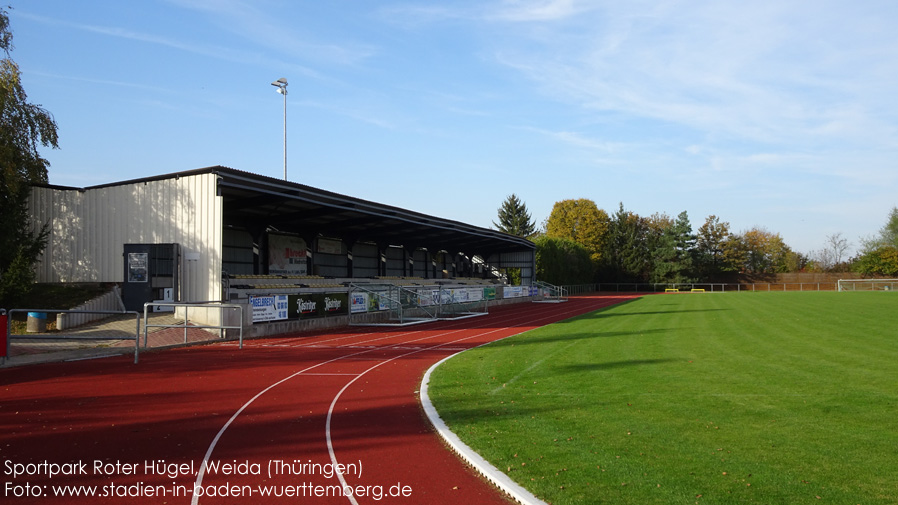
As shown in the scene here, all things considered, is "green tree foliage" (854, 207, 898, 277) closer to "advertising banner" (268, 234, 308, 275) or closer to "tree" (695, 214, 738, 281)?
"tree" (695, 214, 738, 281)

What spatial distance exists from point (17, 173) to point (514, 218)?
93.1 metres

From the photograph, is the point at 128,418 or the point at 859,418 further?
the point at 128,418

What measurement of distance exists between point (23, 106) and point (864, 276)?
95.9 m

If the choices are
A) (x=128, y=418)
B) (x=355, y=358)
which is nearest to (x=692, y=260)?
(x=355, y=358)

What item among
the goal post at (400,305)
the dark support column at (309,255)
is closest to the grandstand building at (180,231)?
the goal post at (400,305)

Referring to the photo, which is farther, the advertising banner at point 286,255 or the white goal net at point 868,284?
the white goal net at point 868,284

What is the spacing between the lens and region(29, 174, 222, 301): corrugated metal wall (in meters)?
23.8

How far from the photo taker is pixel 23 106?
997 inches

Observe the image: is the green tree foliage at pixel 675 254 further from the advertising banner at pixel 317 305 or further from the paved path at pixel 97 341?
the paved path at pixel 97 341

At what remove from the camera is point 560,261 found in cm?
7625

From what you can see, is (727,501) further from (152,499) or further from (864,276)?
(864,276)

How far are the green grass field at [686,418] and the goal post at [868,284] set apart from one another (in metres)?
66.4

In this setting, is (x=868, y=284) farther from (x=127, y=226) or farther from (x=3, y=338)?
(x=3, y=338)

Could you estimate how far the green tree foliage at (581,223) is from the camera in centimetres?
9300
